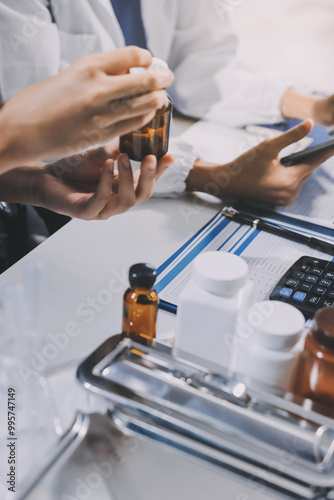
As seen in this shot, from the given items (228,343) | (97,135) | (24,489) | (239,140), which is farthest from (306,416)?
(239,140)

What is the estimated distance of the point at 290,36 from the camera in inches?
119

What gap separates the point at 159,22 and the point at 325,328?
1022mm

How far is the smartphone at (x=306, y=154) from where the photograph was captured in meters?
0.98

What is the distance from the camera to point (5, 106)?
24.4 inches

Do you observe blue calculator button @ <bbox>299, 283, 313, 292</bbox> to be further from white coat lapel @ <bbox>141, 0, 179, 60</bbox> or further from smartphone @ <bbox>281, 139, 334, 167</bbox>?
white coat lapel @ <bbox>141, 0, 179, 60</bbox>

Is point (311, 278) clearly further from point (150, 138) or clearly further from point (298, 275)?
point (150, 138)

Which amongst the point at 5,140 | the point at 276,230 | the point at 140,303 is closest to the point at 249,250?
the point at 276,230

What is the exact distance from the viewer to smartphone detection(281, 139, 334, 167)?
0.98 metres

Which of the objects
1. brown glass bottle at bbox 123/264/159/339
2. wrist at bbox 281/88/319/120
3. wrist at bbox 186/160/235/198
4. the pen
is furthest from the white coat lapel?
brown glass bottle at bbox 123/264/159/339

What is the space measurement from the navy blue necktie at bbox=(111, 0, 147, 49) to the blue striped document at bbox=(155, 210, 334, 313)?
64 cm

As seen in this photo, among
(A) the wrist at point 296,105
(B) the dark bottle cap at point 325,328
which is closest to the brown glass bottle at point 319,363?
(B) the dark bottle cap at point 325,328

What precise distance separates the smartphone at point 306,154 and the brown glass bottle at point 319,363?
52 centimetres

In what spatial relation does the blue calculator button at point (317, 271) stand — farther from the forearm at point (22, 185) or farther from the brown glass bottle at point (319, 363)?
the forearm at point (22, 185)

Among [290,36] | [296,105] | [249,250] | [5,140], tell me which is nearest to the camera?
[5,140]
